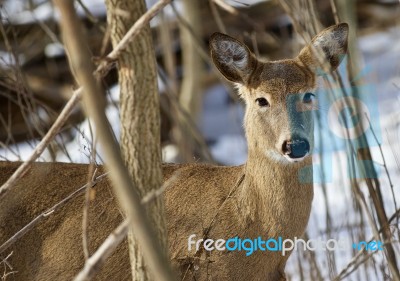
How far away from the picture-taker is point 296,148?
14.4 feet

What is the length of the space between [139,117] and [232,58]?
137 centimetres

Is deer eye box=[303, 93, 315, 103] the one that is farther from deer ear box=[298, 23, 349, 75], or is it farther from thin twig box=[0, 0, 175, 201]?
thin twig box=[0, 0, 175, 201]

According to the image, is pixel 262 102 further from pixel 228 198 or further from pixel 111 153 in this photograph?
pixel 111 153

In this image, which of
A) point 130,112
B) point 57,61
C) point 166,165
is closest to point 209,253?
point 166,165

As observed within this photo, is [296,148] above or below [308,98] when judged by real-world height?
below

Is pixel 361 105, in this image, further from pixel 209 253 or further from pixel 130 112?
pixel 130 112

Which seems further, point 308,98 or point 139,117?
point 308,98

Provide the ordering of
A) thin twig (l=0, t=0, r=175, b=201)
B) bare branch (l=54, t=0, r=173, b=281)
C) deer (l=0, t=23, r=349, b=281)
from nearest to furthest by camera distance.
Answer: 1. bare branch (l=54, t=0, r=173, b=281)
2. thin twig (l=0, t=0, r=175, b=201)
3. deer (l=0, t=23, r=349, b=281)

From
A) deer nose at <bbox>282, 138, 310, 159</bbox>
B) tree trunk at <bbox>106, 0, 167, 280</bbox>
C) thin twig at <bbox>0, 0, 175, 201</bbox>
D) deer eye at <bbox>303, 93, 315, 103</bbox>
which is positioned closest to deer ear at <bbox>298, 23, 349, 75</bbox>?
deer eye at <bbox>303, 93, 315, 103</bbox>

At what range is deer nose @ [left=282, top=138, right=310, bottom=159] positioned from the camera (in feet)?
14.4

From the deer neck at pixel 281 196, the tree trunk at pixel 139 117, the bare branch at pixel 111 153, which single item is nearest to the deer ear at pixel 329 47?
the deer neck at pixel 281 196

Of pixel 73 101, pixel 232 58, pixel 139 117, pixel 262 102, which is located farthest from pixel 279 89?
pixel 73 101

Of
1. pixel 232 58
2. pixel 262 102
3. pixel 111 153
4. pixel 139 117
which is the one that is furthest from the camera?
pixel 232 58

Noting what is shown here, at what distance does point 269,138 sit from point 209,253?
688mm
